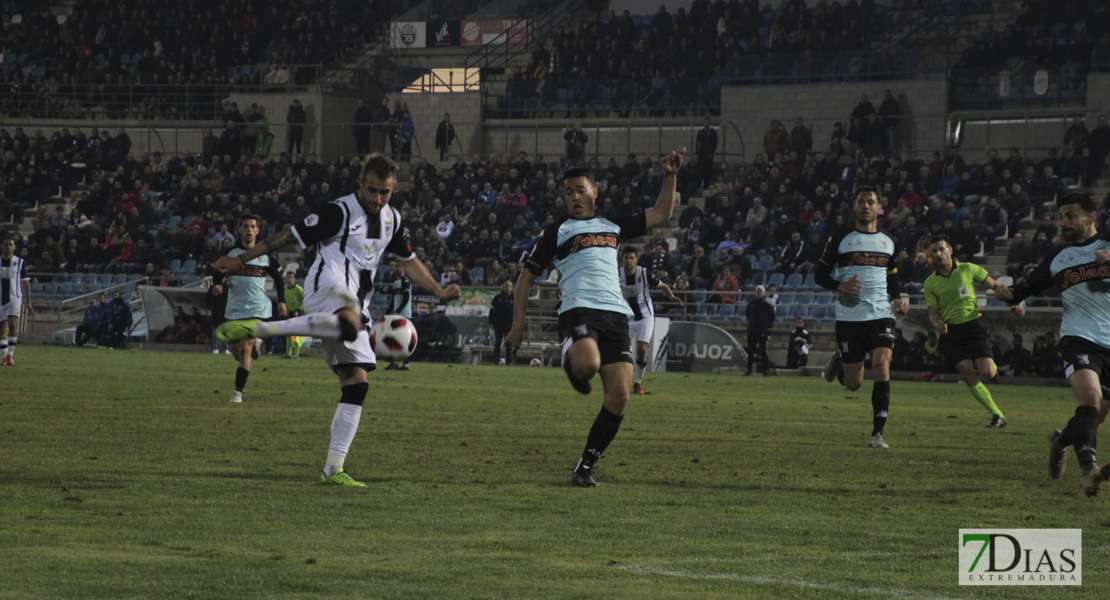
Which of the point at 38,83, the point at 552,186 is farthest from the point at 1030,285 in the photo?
the point at 38,83

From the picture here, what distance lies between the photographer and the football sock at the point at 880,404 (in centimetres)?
1284

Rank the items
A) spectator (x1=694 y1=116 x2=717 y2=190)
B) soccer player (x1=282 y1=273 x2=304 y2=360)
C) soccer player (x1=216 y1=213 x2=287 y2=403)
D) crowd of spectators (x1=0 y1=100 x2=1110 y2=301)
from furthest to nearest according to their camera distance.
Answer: spectator (x1=694 y1=116 x2=717 y2=190) → crowd of spectators (x1=0 y1=100 x2=1110 y2=301) → soccer player (x1=282 y1=273 x2=304 y2=360) → soccer player (x1=216 y1=213 x2=287 y2=403)

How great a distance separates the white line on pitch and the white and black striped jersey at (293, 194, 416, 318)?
3.69m

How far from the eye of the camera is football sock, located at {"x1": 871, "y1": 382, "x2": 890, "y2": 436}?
12836 millimetres

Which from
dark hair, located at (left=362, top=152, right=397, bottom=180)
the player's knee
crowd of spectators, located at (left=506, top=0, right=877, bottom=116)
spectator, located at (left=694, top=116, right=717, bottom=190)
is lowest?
the player's knee

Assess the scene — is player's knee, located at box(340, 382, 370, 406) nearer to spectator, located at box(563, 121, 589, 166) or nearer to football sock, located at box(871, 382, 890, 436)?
football sock, located at box(871, 382, 890, 436)

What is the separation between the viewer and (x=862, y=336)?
13289 mm

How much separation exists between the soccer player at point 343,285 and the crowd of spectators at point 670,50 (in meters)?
32.9

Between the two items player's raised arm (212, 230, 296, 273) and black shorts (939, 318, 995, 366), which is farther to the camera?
black shorts (939, 318, 995, 366)

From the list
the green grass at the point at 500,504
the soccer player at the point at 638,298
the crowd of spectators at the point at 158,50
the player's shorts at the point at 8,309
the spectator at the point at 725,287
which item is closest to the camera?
the green grass at the point at 500,504

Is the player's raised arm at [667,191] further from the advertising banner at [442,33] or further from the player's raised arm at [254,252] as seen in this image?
the advertising banner at [442,33]

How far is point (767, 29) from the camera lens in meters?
42.1

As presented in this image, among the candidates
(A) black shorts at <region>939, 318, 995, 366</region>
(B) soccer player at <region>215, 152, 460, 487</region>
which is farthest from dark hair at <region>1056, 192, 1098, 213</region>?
(A) black shorts at <region>939, 318, 995, 366</region>

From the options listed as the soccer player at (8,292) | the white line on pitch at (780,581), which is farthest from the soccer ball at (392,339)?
the soccer player at (8,292)
